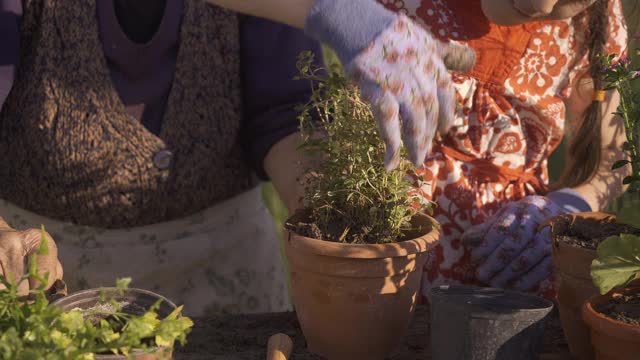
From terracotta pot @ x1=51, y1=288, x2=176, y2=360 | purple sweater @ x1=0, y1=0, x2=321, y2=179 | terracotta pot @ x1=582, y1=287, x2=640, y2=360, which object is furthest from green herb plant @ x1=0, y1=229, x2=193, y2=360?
purple sweater @ x1=0, y1=0, x2=321, y2=179

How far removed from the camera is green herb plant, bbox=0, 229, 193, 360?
2.24 ft

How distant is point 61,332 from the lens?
2.36 feet

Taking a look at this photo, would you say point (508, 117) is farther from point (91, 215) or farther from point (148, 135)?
point (91, 215)

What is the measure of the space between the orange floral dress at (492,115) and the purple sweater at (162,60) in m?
0.29

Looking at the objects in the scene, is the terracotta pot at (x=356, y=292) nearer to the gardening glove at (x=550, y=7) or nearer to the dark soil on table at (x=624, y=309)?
the dark soil on table at (x=624, y=309)

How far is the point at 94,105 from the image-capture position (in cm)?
155

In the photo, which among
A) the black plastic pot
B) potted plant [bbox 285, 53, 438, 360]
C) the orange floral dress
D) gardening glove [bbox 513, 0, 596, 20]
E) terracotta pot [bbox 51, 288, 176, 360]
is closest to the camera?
terracotta pot [bbox 51, 288, 176, 360]

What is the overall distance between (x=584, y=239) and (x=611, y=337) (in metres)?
0.24

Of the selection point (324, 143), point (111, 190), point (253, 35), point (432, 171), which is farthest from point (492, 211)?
point (111, 190)

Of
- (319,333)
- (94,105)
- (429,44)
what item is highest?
(429,44)

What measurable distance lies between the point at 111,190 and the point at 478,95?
800 mm

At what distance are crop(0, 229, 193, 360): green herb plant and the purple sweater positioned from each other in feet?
2.84

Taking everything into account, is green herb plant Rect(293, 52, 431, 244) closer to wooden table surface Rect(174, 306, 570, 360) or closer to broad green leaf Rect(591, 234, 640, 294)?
wooden table surface Rect(174, 306, 570, 360)

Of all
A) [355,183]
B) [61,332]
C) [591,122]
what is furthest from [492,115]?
[61,332]
